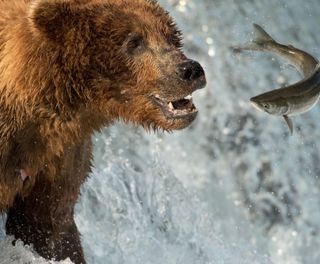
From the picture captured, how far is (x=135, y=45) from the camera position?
4.23m

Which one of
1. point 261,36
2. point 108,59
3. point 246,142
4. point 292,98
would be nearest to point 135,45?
point 108,59

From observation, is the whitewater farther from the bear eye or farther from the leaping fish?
the bear eye

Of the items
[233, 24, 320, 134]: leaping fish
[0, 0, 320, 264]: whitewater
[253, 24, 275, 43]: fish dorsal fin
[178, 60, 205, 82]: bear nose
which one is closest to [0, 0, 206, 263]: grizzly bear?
[178, 60, 205, 82]: bear nose

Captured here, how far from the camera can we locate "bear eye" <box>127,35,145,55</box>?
166 inches

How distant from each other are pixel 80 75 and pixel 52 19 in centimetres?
25

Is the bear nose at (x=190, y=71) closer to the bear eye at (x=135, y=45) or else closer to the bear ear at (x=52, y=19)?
the bear eye at (x=135, y=45)

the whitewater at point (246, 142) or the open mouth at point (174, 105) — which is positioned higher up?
the open mouth at point (174, 105)

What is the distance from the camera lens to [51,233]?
4.77 m

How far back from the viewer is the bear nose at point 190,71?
13.4ft

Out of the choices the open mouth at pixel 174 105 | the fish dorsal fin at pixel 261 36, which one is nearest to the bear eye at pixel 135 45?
the open mouth at pixel 174 105

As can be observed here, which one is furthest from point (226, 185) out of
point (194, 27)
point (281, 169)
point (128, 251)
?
point (128, 251)

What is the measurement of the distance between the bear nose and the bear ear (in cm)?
50

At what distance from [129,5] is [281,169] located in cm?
450

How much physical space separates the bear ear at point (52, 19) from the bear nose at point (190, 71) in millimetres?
499
